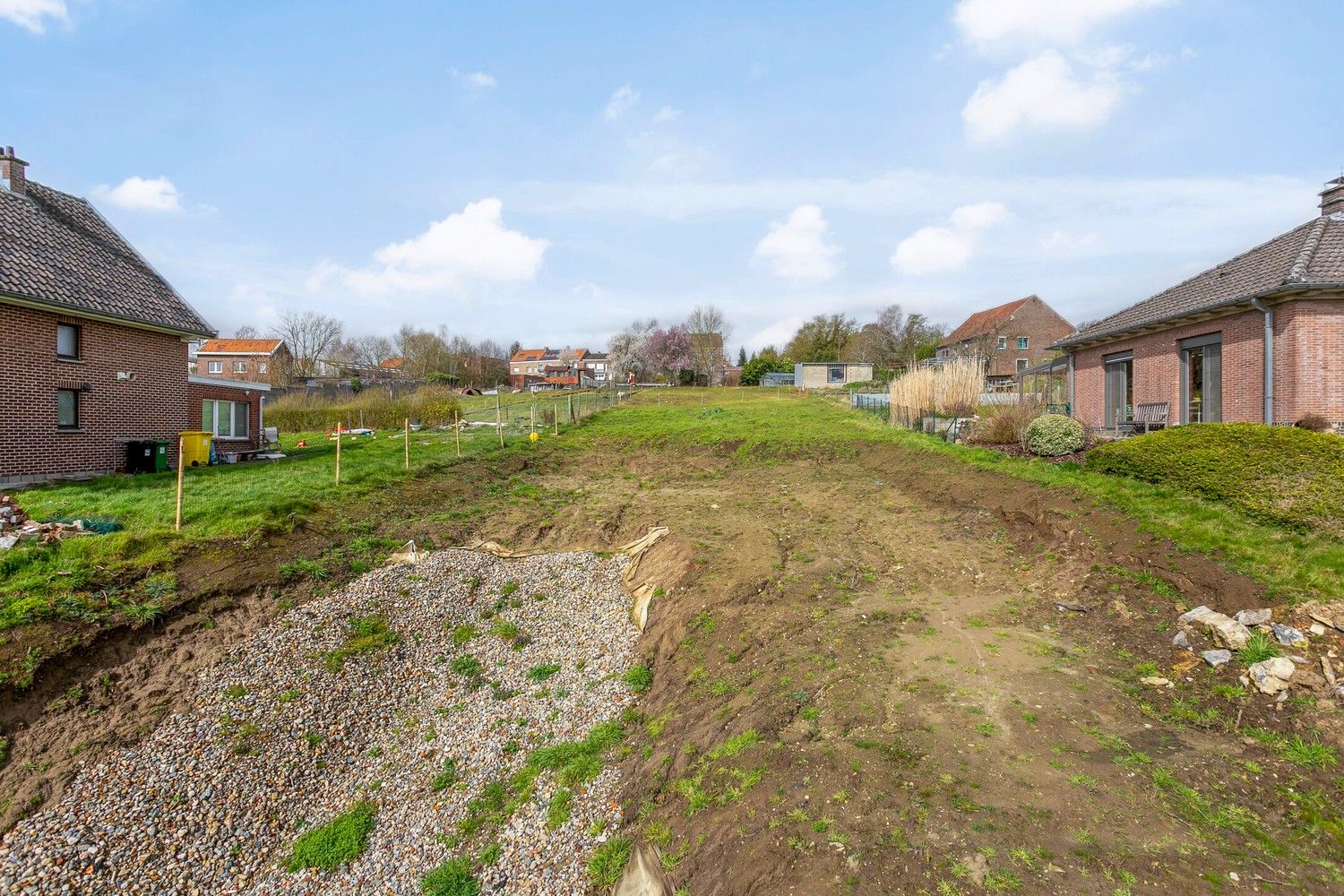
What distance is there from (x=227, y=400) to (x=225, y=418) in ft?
1.76

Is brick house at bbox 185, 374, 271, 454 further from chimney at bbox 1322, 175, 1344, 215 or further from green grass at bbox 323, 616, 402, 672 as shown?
chimney at bbox 1322, 175, 1344, 215

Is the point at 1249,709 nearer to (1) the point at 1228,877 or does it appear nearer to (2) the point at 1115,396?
(1) the point at 1228,877

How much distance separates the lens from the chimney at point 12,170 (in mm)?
14258

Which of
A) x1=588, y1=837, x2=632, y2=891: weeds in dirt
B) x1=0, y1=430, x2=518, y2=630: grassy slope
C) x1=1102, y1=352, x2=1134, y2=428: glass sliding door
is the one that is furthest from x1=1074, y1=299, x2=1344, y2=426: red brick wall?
x1=0, y1=430, x2=518, y2=630: grassy slope

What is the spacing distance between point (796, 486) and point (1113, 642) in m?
9.17

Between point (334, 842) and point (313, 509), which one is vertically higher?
point (313, 509)

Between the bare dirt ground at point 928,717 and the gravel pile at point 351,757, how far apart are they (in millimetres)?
478

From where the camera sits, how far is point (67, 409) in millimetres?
12883

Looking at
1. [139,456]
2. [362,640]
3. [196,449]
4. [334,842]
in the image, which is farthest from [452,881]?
[196,449]

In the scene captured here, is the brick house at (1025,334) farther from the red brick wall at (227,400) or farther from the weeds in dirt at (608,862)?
the weeds in dirt at (608,862)

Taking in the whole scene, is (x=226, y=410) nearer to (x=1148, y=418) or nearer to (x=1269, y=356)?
(x=1148, y=418)

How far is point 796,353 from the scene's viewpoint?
62281 mm

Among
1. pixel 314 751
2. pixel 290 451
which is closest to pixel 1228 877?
pixel 314 751

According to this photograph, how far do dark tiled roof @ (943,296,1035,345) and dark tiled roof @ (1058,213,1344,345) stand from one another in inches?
1305
